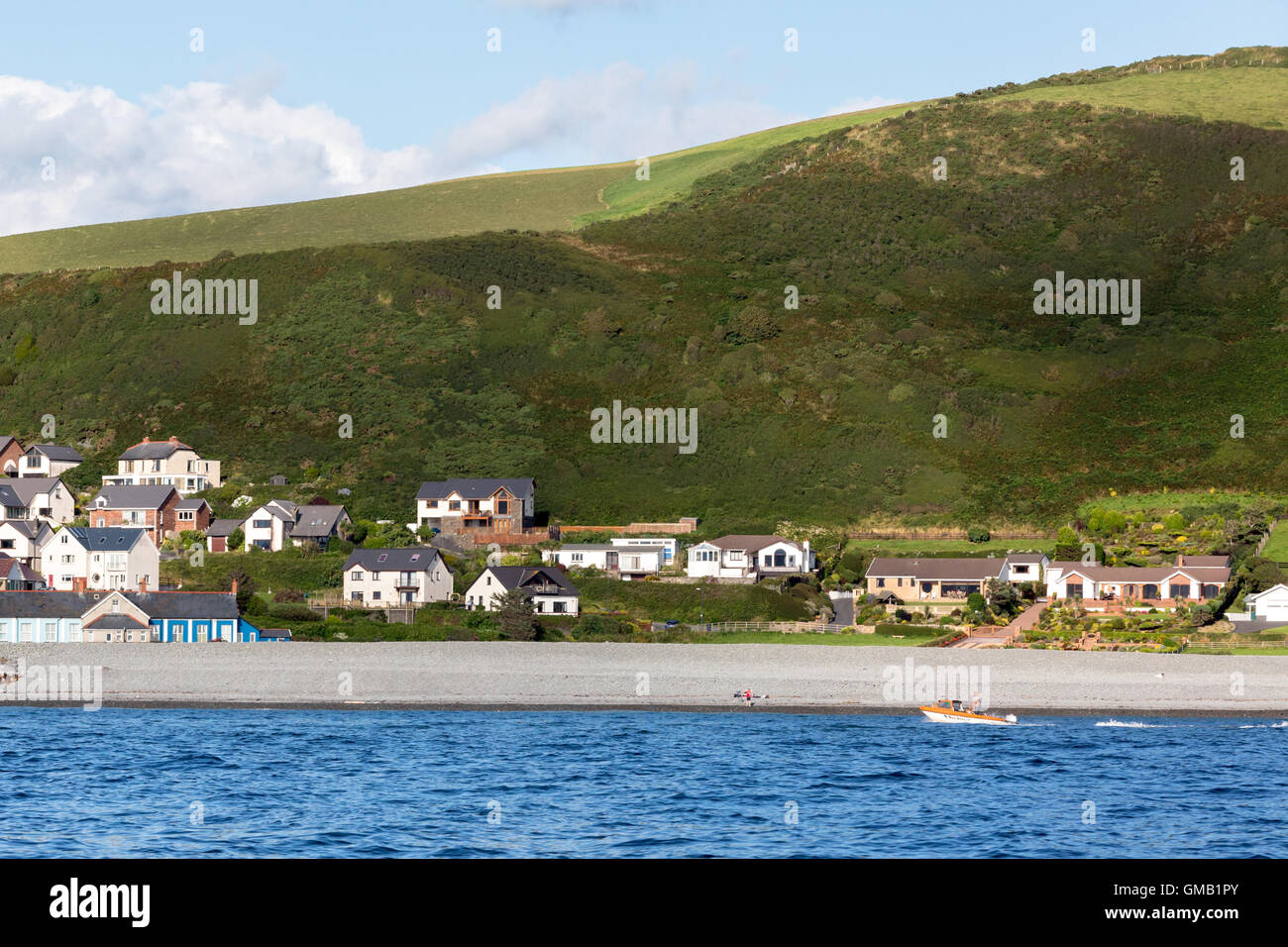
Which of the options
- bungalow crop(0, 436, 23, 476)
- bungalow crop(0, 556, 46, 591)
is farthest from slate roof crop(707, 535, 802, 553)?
bungalow crop(0, 436, 23, 476)

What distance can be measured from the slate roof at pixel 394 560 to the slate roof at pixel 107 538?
1395 cm

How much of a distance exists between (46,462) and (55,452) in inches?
49.8

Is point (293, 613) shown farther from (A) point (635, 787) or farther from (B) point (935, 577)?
(A) point (635, 787)

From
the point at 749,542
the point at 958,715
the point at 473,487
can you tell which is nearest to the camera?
the point at 958,715

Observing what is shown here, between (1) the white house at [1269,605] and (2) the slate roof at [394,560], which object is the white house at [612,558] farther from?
(1) the white house at [1269,605]

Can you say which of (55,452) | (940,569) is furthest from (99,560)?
(940,569)

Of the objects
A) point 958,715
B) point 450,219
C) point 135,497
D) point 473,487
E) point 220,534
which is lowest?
point 958,715

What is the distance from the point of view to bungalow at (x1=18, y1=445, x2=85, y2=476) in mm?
111375

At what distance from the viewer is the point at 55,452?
112188mm

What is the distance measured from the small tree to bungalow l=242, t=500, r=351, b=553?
23936 millimetres

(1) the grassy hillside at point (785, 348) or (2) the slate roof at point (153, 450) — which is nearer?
(2) the slate roof at point (153, 450)

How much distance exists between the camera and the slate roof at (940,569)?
81.6m

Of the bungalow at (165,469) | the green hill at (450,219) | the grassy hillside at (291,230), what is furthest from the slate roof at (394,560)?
the green hill at (450,219)

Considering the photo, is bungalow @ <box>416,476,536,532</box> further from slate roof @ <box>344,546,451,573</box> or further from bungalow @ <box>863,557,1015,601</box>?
bungalow @ <box>863,557,1015,601</box>
